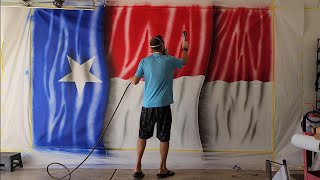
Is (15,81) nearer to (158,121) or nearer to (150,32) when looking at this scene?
(150,32)

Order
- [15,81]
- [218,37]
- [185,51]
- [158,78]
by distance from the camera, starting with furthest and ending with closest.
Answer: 1. [15,81]
2. [218,37]
3. [185,51]
4. [158,78]

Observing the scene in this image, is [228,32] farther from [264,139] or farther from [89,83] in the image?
[89,83]

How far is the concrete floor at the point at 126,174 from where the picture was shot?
3688mm

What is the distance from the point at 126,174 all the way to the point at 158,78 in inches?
45.9

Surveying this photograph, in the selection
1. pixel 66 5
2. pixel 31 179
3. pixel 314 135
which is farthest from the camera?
pixel 66 5

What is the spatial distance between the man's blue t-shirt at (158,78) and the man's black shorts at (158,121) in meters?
0.06

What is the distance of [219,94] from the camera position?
4.08m

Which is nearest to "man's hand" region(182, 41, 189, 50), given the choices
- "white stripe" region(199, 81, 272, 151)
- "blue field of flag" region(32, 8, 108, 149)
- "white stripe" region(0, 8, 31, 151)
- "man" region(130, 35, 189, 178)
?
"man" region(130, 35, 189, 178)

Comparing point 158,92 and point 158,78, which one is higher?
point 158,78

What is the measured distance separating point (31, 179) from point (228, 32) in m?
2.79

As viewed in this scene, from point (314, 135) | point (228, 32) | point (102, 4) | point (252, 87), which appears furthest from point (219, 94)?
point (102, 4)

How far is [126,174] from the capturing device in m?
3.82

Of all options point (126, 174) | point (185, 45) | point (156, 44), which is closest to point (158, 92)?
point (156, 44)

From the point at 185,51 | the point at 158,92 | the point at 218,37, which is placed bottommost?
the point at 158,92
